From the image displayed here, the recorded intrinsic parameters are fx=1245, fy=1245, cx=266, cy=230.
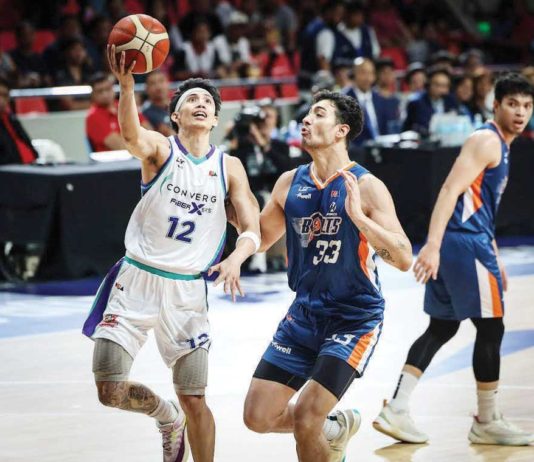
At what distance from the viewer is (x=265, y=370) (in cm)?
574

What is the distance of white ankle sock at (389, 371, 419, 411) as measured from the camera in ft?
22.6

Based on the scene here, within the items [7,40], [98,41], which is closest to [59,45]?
[98,41]

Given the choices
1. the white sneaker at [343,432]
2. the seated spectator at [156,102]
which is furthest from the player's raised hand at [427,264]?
the seated spectator at [156,102]

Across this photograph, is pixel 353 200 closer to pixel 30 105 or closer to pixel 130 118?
pixel 130 118

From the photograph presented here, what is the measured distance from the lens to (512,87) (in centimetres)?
708

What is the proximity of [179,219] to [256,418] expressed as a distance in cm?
104

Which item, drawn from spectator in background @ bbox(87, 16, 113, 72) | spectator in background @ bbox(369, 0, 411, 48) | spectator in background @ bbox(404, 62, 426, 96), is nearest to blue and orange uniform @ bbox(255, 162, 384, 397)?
spectator in background @ bbox(87, 16, 113, 72)

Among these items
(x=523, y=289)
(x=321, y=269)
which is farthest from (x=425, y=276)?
(x=523, y=289)

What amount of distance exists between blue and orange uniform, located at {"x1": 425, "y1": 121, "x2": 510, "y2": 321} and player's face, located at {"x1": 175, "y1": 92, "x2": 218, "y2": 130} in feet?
5.53

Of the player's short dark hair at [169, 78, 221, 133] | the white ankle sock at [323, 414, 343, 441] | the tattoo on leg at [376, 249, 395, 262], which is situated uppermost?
the player's short dark hair at [169, 78, 221, 133]

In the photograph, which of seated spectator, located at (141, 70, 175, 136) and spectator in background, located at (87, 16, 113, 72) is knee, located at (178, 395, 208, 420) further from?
spectator in background, located at (87, 16, 113, 72)

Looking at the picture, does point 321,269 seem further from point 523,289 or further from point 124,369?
point 523,289

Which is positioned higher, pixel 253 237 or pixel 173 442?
pixel 253 237

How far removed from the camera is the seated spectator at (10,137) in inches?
483
